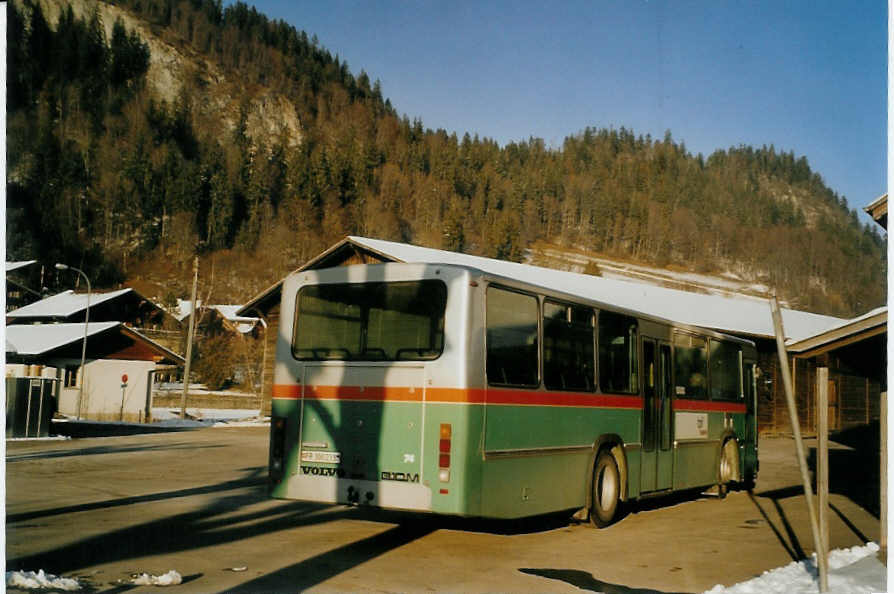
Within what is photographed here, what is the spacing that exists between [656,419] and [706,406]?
223 cm

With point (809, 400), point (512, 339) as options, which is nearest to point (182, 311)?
point (809, 400)

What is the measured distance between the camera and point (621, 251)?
10556cm

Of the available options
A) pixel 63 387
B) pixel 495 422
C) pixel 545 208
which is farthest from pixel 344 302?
pixel 545 208

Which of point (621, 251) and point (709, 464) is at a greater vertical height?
point (621, 251)

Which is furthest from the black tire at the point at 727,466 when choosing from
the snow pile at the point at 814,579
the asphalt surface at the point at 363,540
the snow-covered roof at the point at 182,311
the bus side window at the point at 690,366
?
the snow-covered roof at the point at 182,311

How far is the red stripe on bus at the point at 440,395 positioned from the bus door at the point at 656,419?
1.97m

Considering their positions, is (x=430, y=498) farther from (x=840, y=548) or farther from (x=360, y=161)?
(x=360, y=161)

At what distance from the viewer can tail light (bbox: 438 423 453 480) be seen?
8.90 meters

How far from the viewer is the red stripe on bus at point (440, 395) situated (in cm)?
902

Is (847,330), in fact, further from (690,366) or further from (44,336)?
(44,336)

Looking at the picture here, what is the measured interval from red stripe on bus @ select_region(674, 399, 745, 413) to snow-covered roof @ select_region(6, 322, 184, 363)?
3309 centimetres

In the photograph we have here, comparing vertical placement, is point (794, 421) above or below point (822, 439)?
above

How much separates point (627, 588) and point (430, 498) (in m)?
2.16

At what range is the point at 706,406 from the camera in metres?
14.8
